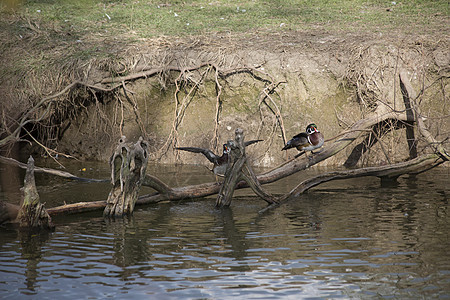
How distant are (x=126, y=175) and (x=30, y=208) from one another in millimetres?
1275

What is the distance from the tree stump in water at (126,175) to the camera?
7363mm

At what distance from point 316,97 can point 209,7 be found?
546cm

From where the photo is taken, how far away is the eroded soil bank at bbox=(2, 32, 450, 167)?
37.0 feet

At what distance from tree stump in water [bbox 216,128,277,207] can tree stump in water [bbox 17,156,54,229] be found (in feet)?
8.18

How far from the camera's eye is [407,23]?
13305 millimetres

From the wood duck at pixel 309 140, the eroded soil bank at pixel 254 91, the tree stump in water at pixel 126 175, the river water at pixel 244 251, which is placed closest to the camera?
the river water at pixel 244 251

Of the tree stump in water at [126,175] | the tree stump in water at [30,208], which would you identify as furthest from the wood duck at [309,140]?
the tree stump in water at [30,208]

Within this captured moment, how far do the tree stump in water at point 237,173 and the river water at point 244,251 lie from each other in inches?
8.3

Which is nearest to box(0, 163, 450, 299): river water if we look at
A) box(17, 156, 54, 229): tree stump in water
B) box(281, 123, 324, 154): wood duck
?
box(17, 156, 54, 229): tree stump in water

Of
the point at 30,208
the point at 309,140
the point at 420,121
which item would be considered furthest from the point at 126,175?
the point at 420,121

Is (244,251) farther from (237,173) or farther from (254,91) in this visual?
(254,91)

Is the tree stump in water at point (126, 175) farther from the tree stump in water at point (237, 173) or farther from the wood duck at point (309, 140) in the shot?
the wood duck at point (309, 140)

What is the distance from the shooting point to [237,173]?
25.7ft

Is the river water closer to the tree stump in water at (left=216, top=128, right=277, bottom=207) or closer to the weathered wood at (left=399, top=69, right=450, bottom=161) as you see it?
the tree stump in water at (left=216, top=128, right=277, bottom=207)
